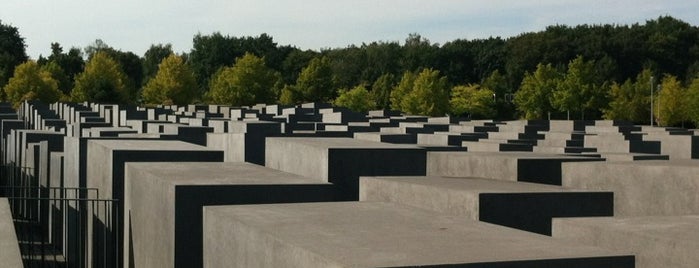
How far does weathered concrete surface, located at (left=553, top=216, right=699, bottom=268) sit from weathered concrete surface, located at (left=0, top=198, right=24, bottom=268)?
3672mm

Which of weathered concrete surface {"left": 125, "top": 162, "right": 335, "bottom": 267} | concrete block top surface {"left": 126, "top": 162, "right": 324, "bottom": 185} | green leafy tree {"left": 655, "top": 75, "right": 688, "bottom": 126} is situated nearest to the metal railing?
concrete block top surface {"left": 126, "top": 162, "right": 324, "bottom": 185}

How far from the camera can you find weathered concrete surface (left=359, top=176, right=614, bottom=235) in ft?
27.2

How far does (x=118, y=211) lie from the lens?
10820mm

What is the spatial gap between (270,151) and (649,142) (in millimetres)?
8959

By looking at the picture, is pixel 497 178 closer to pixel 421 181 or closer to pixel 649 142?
pixel 421 181

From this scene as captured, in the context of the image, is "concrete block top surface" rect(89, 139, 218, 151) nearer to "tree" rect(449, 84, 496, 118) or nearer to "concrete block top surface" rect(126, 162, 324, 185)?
"concrete block top surface" rect(126, 162, 324, 185)

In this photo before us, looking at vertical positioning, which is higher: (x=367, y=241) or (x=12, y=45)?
(x=12, y=45)

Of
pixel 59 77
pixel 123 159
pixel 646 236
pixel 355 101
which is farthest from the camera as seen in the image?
pixel 59 77

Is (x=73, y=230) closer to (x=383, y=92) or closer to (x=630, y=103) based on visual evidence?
(x=630, y=103)

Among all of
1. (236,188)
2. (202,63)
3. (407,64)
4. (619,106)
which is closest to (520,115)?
(619,106)

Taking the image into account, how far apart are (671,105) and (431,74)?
1571 cm

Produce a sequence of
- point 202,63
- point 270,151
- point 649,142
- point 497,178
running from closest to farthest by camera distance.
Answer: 1. point 497,178
2. point 270,151
3. point 649,142
4. point 202,63

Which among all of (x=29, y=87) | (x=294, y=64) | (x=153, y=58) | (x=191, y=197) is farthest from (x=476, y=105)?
(x=191, y=197)

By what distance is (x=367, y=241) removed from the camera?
5.20 m
